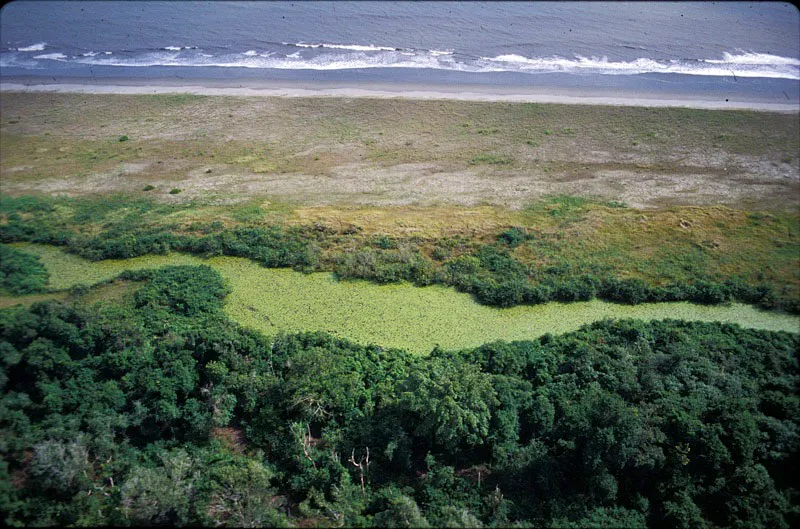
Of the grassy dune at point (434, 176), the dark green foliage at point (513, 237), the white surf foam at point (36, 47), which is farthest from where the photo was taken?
the white surf foam at point (36, 47)

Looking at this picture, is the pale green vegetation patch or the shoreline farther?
the shoreline

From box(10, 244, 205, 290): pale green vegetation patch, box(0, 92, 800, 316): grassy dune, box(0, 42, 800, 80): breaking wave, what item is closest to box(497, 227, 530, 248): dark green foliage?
box(0, 92, 800, 316): grassy dune

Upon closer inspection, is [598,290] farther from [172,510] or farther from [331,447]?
[172,510]

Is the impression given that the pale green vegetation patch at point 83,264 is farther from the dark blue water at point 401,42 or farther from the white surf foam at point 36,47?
the white surf foam at point 36,47

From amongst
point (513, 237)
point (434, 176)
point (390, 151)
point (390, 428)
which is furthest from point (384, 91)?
point (390, 428)

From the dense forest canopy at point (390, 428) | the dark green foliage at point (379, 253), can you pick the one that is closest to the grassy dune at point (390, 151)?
the dark green foliage at point (379, 253)

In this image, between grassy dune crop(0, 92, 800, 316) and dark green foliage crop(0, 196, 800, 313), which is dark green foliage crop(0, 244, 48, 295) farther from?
grassy dune crop(0, 92, 800, 316)
